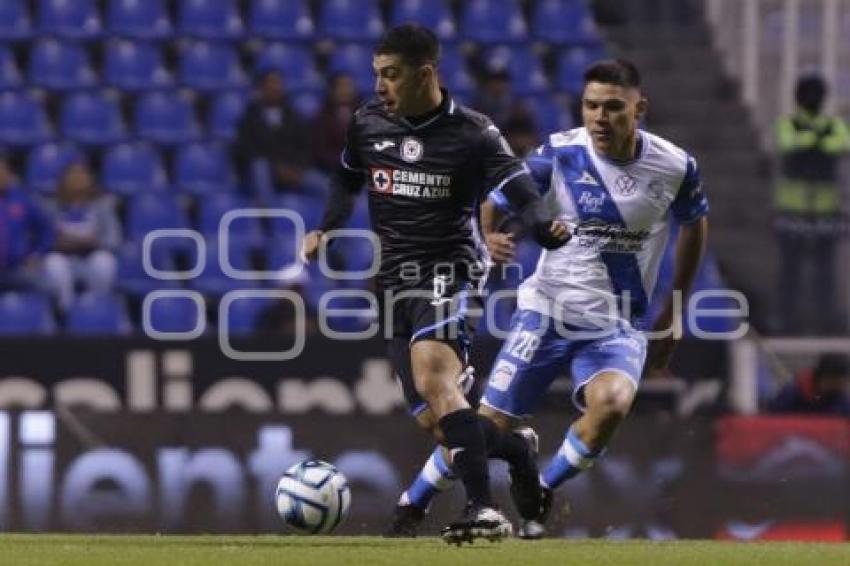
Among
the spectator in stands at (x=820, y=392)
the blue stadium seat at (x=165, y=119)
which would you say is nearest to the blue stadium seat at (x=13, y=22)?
the blue stadium seat at (x=165, y=119)

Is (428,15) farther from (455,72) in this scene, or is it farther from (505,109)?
(505,109)

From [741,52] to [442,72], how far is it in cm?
241

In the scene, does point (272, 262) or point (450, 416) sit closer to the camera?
point (450, 416)

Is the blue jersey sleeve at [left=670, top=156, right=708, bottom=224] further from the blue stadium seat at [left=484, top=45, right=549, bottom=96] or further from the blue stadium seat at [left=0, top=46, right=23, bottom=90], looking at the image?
the blue stadium seat at [left=0, top=46, right=23, bottom=90]

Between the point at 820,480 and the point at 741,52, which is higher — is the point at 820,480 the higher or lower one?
the lower one

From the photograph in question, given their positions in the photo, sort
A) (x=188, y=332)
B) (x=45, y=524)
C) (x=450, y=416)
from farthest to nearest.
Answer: (x=188, y=332)
(x=45, y=524)
(x=450, y=416)

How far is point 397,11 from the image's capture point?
18.5 metres

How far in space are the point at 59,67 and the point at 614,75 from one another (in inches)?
329

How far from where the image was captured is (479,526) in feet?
28.3

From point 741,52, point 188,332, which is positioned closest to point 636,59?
point 741,52

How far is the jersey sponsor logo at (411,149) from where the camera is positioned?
9320mm

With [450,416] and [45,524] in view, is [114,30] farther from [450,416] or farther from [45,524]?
[450,416]

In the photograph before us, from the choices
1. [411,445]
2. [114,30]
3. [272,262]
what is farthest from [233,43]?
[411,445]

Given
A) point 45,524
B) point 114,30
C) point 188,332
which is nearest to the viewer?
point 45,524
